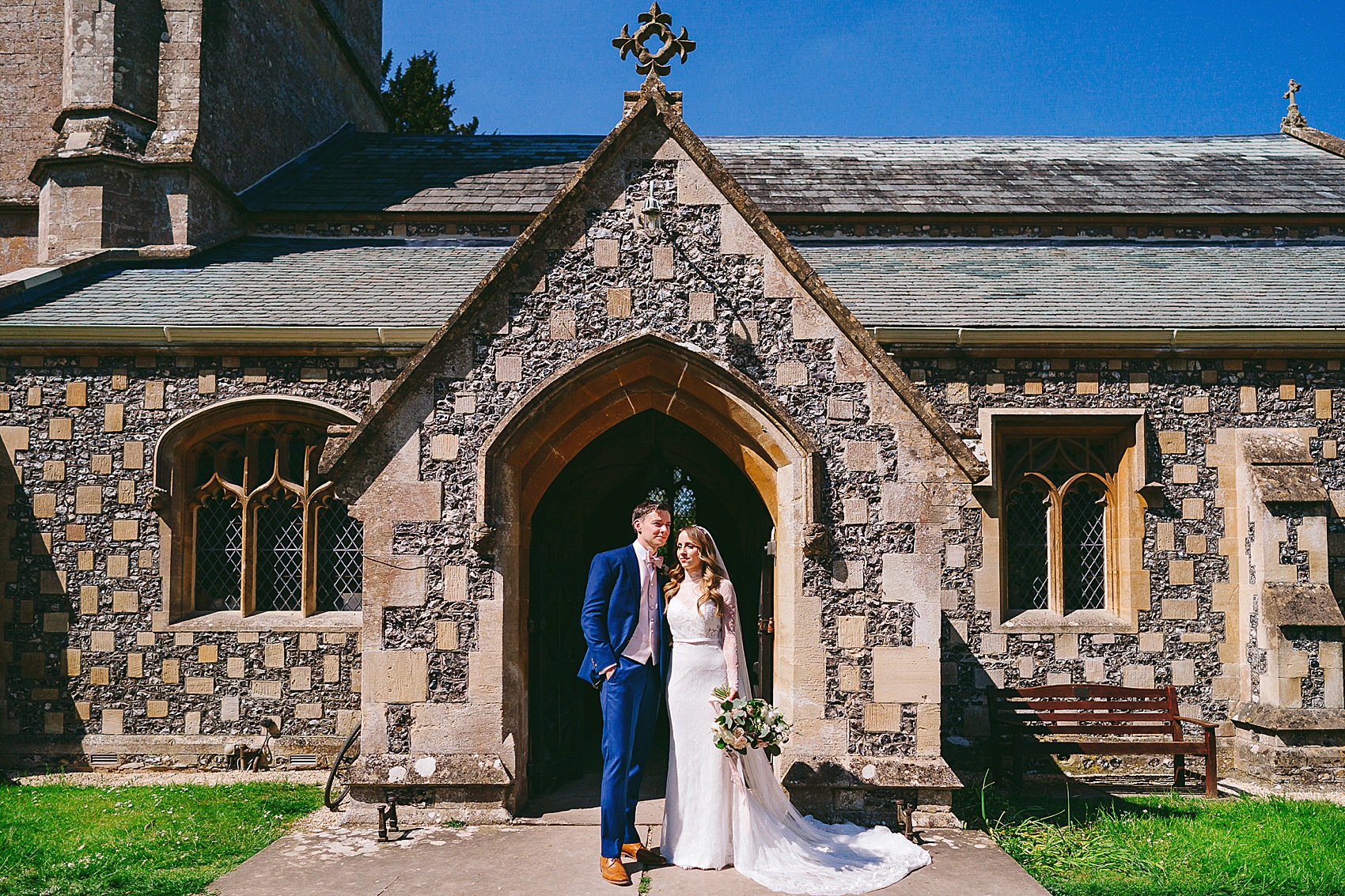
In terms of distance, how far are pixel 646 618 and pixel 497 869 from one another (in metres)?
1.62

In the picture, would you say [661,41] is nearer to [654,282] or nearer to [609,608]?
[654,282]

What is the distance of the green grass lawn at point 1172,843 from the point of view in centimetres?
508

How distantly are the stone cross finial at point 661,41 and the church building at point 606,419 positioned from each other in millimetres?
20

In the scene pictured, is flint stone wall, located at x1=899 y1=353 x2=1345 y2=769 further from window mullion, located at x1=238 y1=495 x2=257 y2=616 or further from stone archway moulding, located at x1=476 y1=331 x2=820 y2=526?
window mullion, located at x1=238 y1=495 x2=257 y2=616

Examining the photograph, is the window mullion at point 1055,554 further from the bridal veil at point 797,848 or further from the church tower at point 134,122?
the church tower at point 134,122

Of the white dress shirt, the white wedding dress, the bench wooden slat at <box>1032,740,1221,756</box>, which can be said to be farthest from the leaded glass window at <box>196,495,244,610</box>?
the bench wooden slat at <box>1032,740,1221,756</box>

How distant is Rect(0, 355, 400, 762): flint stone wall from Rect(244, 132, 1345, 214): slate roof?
13.1 feet

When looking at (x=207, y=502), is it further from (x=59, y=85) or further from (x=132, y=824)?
(x=59, y=85)

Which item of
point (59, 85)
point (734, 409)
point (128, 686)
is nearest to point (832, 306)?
point (734, 409)

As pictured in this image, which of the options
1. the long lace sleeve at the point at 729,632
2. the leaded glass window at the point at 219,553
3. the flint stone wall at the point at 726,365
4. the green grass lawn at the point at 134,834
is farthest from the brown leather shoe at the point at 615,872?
the leaded glass window at the point at 219,553

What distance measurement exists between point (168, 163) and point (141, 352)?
11.2 feet

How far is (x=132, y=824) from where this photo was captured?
623 cm

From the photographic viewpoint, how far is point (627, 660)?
5180 millimetres

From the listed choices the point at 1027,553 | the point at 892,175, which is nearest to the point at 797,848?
the point at 1027,553
